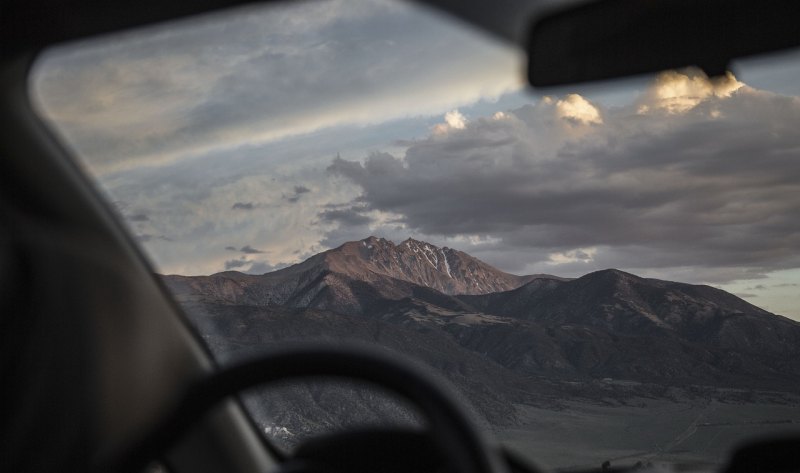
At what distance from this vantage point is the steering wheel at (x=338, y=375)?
3.55ft

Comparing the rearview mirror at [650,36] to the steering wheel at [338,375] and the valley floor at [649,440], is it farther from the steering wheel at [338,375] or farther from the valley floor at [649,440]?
the steering wheel at [338,375]

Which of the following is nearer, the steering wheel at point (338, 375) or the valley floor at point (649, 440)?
the steering wheel at point (338, 375)

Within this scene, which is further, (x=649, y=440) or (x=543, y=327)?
(x=543, y=327)

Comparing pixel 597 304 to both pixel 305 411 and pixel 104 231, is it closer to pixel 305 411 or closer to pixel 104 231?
pixel 305 411

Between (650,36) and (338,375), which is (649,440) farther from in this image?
(338,375)

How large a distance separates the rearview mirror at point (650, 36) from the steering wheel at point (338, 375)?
1003mm

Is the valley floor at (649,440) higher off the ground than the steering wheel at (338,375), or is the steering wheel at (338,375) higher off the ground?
the steering wheel at (338,375)

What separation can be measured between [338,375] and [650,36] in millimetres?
1161

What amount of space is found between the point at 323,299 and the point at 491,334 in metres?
4.46

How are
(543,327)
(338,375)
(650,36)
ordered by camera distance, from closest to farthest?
(338,375), (650,36), (543,327)

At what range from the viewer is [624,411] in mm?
9547

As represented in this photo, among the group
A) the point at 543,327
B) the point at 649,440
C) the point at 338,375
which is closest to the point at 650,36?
the point at 338,375

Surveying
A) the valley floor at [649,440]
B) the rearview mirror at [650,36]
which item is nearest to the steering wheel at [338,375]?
the valley floor at [649,440]

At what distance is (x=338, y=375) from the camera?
48.5 inches
